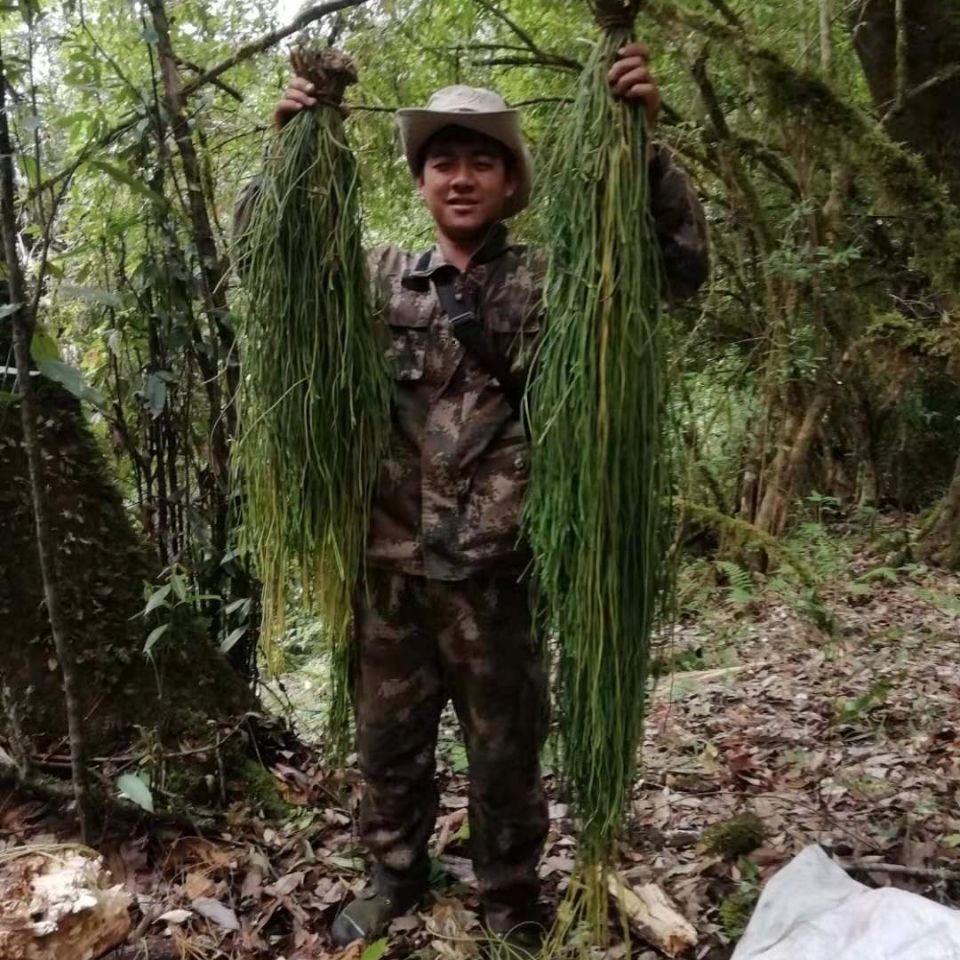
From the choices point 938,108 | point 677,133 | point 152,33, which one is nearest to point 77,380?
point 152,33

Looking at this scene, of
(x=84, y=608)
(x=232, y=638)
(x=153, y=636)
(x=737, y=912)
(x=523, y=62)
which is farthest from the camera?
(x=523, y=62)

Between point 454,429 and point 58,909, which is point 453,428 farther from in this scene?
point 58,909

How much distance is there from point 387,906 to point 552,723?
0.59 metres

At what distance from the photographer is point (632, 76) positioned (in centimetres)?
150

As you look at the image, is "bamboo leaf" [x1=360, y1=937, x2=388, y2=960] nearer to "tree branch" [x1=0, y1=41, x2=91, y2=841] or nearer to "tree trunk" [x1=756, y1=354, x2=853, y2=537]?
"tree branch" [x1=0, y1=41, x2=91, y2=841]

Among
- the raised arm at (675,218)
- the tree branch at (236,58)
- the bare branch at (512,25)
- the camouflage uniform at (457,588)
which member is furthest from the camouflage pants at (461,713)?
the bare branch at (512,25)

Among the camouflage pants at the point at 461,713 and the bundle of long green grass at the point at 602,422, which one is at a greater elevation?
the bundle of long green grass at the point at 602,422

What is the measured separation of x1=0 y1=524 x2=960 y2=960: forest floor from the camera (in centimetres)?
202

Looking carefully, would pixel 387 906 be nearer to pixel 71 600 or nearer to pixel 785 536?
pixel 71 600

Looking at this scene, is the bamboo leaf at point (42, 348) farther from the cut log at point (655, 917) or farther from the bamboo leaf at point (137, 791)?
the cut log at point (655, 917)

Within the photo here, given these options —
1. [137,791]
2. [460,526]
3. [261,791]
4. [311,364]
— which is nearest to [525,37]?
[311,364]

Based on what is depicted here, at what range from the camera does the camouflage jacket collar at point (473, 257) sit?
1854 millimetres

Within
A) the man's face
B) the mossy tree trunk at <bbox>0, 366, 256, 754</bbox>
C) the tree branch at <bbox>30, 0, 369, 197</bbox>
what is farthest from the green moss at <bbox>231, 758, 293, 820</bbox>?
the tree branch at <bbox>30, 0, 369, 197</bbox>

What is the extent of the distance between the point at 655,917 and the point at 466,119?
1710 mm
